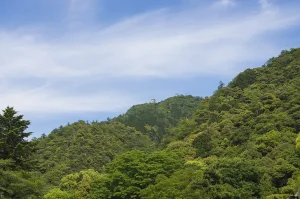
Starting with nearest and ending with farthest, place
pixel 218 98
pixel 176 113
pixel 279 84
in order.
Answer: pixel 279 84 → pixel 218 98 → pixel 176 113

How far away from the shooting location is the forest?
1006 inches

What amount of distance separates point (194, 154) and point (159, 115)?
2677 inches

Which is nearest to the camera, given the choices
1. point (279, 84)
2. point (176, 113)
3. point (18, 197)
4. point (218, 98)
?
point (18, 197)

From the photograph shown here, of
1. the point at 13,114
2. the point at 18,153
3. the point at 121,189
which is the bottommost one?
the point at 121,189

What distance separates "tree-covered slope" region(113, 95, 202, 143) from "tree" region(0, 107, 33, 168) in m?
72.1

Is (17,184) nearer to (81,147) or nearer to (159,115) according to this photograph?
(81,147)

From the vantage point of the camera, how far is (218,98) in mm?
67688

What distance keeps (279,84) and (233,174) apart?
1347 inches

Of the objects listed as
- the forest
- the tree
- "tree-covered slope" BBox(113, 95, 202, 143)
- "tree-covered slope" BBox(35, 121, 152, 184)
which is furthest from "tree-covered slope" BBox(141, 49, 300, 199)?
"tree-covered slope" BBox(113, 95, 202, 143)

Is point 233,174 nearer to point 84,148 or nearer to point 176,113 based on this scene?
point 84,148

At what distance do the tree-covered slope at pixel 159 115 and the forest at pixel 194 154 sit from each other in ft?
42.7

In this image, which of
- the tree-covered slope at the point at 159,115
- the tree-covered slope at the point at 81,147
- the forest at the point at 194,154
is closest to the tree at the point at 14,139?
the forest at the point at 194,154

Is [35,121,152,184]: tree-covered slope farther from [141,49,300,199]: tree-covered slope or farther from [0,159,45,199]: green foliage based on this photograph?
[0,159,45,199]: green foliage

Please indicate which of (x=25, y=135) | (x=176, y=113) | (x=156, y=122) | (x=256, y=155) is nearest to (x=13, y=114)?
(x=25, y=135)
